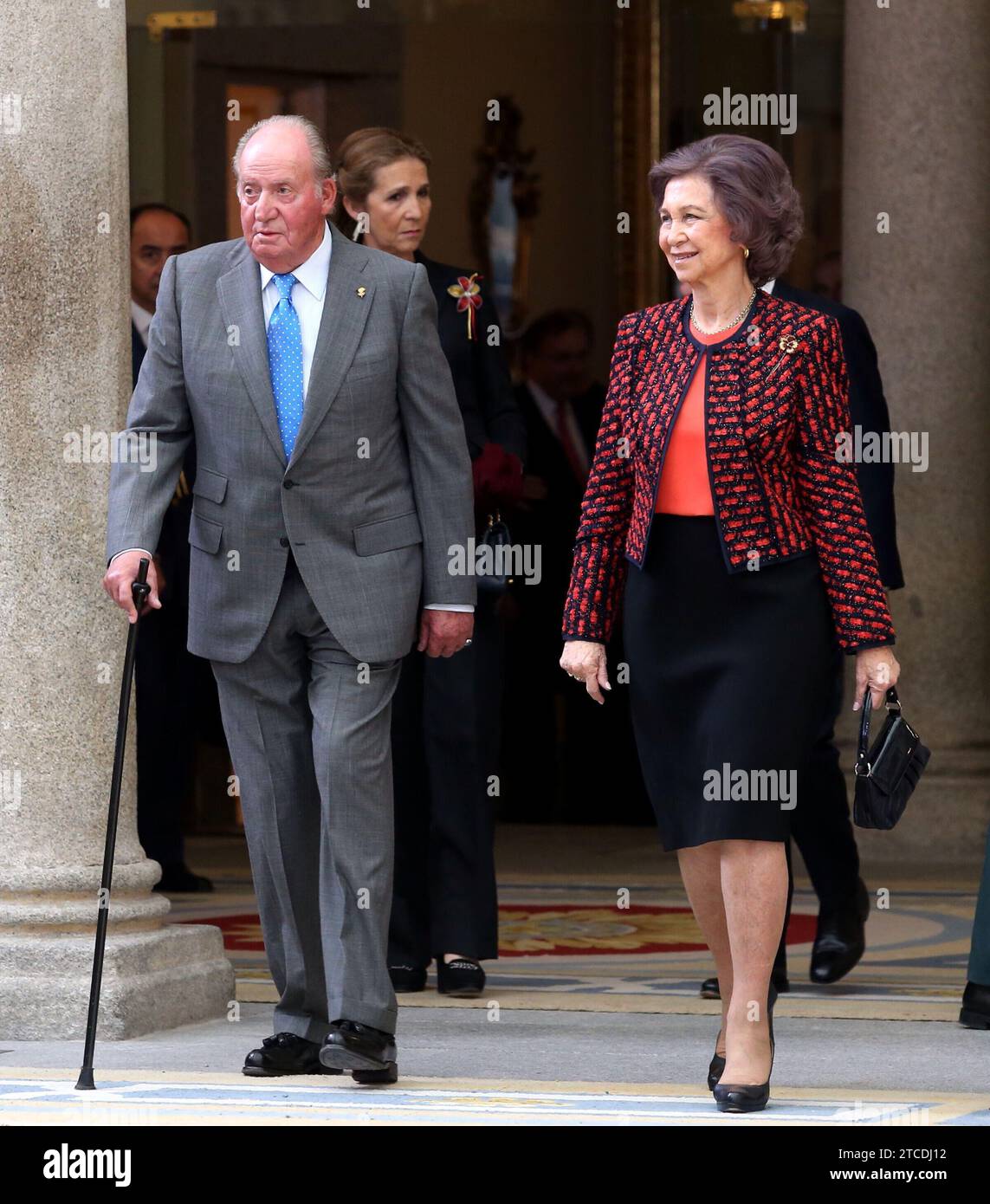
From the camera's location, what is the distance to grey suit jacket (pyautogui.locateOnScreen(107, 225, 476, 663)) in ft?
18.4

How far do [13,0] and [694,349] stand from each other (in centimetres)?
206

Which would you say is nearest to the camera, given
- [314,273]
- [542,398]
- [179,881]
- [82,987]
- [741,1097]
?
[741,1097]

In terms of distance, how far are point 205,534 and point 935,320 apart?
5994 mm

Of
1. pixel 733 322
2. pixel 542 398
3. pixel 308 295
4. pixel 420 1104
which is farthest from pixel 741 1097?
pixel 542 398

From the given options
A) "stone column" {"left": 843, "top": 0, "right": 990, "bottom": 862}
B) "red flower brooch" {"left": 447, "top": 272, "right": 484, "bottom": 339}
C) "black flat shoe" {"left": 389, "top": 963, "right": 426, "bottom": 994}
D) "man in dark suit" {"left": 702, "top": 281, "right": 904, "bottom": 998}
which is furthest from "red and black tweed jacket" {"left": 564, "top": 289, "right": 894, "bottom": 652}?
"stone column" {"left": 843, "top": 0, "right": 990, "bottom": 862}

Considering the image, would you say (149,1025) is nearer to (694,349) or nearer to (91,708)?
(91,708)

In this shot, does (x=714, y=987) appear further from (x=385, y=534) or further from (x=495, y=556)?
(x=385, y=534)

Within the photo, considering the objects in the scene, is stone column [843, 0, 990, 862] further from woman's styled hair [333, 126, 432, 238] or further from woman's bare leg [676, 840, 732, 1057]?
woman's bare leg [676, 840, 732, 1057]

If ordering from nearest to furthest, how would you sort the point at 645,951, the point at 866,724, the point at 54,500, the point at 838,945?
the point at 866,724 < the point at 54,500 < the point at 838,945 < the point at 645,951

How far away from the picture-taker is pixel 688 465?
5348mm

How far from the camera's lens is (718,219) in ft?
17.6

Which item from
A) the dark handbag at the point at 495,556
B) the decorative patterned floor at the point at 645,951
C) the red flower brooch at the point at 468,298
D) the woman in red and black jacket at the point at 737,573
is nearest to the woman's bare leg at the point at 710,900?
the woman in red and black jacket at the point at 737,573

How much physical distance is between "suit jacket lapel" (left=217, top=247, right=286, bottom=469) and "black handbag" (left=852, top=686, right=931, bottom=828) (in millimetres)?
1339

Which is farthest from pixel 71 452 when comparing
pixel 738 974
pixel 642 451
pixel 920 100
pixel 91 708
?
pixel 920 100
